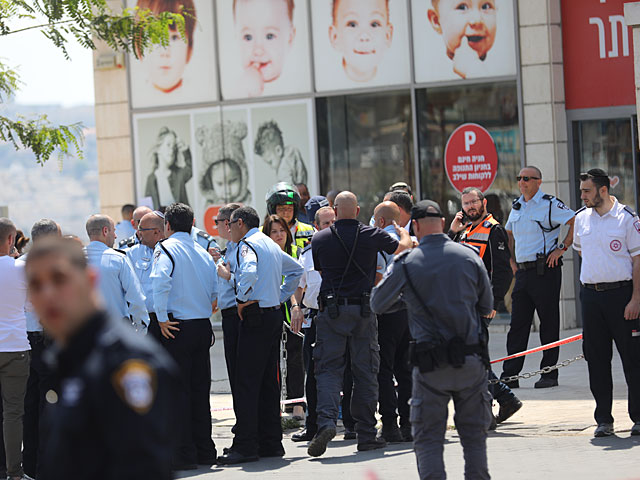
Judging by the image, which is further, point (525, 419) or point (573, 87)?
point (573, 87)

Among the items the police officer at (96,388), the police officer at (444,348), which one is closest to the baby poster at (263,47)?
the police officer at (444,348)

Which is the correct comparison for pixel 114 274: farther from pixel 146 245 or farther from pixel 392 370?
pixel 392 370

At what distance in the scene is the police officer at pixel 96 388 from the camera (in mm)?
3027

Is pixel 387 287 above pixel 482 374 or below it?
above

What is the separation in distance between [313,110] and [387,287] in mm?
9919

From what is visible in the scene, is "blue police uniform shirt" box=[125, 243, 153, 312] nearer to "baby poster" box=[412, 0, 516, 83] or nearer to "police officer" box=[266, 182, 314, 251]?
"police officer" box=[266, 182, 314, 251]

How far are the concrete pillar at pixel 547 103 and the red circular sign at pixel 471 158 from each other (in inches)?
23.8

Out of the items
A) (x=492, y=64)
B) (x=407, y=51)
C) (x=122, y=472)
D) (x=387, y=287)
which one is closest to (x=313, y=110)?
(x=407, y=51)

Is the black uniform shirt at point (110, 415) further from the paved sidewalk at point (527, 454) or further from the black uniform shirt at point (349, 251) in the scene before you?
the black uniform shirt at point (349, 251)

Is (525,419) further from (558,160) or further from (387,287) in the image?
(558,160)

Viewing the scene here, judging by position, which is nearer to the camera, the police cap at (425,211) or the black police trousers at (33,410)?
the police cap at (425,211)

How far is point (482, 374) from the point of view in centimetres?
631

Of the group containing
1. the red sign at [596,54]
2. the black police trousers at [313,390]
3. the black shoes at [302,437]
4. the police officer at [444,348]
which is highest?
the red sign at [596,54]

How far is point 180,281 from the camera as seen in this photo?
28.1ft
